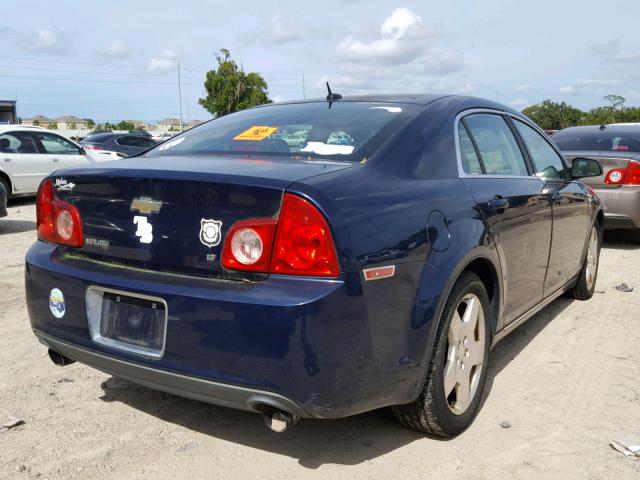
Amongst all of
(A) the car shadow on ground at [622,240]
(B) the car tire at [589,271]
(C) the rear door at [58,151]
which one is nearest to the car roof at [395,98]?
(B) the car tire at [589,271]

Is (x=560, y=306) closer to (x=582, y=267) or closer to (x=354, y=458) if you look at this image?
(x=582, y=267)

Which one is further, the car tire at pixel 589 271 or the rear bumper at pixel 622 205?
the rear bumper at pixel 622 205

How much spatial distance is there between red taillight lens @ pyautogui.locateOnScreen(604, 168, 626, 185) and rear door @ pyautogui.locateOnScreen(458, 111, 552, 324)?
4.20 meters

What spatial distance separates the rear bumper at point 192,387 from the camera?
7.72 feet

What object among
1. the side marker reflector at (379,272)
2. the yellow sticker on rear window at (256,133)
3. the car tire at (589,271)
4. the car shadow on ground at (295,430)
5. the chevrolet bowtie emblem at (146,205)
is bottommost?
the car shadow on ground at (295,430)

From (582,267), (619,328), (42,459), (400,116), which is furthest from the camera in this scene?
(582,267)

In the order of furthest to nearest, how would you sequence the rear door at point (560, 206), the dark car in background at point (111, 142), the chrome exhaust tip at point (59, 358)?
the dark car in background at point (111, 142) → the rear door at point (560, 206) → the chrome exhaust tip at point (59, 358)

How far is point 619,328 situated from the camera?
189 inches

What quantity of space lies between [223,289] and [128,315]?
19.0 inches

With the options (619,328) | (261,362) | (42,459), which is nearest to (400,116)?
(261,362)

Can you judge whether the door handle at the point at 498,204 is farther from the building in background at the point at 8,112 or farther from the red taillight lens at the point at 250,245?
the building in background at the point at 8,112

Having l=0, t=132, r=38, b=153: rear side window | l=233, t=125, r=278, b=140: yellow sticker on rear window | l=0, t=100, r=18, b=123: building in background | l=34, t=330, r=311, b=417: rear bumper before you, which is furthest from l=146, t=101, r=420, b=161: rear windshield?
l=0, t=100, r=18, b=123: building in background

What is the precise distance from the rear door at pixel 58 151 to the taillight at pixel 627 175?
30.0 ft

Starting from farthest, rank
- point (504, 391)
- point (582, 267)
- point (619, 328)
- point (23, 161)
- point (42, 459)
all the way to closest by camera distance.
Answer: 1. point (23, 161)
2. point (582, 267)
3. point (619, 328)
4. point (504, 391)
5. point (42, 459)
